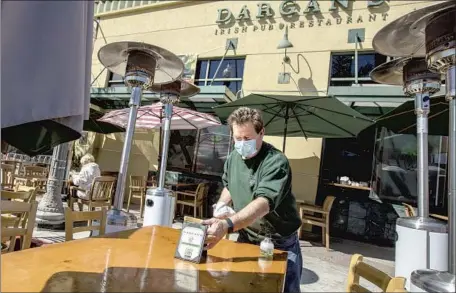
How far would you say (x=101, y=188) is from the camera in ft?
20.4

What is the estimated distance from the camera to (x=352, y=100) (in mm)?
6105

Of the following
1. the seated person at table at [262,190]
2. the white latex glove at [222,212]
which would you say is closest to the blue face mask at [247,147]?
the seated person at table at [262,190]

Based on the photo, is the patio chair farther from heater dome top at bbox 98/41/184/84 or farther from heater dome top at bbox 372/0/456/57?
heater dome top at bbox 372/0/456/57

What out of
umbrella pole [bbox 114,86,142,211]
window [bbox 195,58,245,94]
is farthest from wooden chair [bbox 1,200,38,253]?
window [bbox 195,58,245,94]

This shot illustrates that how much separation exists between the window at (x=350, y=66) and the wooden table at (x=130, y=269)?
625 centimetres

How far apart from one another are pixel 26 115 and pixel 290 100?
172 inches

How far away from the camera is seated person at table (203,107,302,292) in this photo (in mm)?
2105

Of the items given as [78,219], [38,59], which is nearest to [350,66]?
[78,219]

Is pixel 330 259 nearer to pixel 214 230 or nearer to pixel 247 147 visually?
pixel 247 147

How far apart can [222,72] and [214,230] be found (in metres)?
7.39

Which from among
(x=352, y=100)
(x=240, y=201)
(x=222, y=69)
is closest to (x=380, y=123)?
(x=352, y=100)

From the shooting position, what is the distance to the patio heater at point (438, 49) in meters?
1.47

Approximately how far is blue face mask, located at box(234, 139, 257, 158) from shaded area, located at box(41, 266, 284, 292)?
99 cm

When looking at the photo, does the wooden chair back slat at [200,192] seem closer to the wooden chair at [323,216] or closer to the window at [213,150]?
the window at [213,150]
